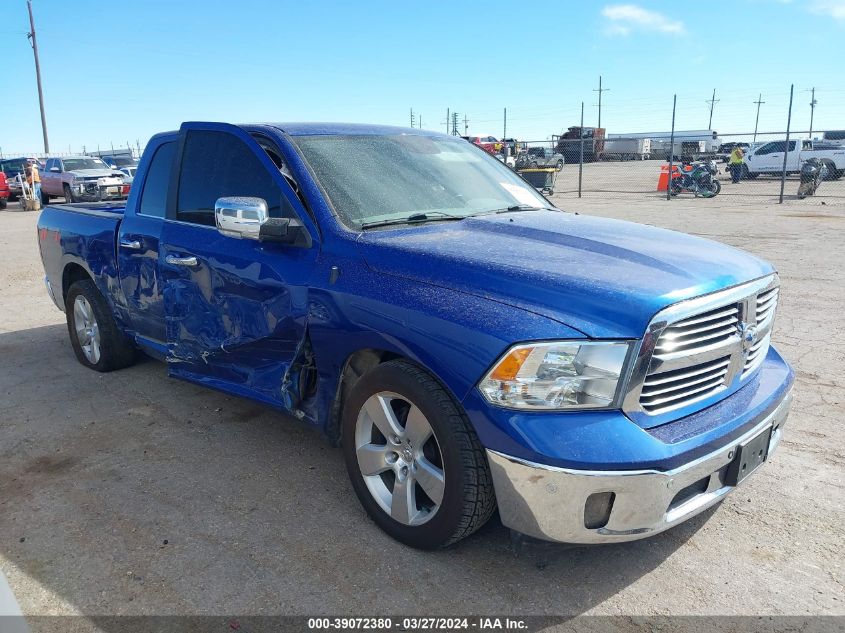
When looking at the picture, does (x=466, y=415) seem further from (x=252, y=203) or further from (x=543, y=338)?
(x=252, y=203)

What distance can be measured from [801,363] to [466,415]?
3774 millimetres

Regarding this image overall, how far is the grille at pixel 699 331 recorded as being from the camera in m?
2.46

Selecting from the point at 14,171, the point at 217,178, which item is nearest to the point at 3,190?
the point at 14,171

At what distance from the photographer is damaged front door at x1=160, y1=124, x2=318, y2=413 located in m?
3.33

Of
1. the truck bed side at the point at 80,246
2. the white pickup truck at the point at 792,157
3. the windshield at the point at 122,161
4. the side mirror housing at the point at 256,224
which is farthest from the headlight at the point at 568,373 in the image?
the windshield at the point at 122,161

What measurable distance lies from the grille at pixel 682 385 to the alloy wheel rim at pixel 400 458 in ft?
2.68

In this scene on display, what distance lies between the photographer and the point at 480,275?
2658mm

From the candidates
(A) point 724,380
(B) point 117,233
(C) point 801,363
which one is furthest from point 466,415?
(C) point 801,363

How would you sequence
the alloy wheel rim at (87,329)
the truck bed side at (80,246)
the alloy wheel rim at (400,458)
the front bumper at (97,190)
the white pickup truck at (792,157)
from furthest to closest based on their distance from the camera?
1. the white pickup truck at (792,157)
2. the front bumper at (97,190)
3. the alloy wheel rim at (87,329)
4. the truck bed side at (80,246)
5. the alloy wheel rim at (400,458)

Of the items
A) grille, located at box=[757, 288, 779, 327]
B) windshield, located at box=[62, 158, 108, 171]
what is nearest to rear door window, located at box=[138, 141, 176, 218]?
grille, located at box=[757, 288, 779, 327]

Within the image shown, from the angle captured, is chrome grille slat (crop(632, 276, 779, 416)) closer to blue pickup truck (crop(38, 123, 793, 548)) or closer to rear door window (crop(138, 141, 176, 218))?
blue pickup truck (crop(38, 123, 793, 548))

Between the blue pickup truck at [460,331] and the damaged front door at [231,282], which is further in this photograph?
the damaged front door at [231,282]

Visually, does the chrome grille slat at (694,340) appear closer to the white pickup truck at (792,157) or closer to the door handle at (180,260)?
the door handle at (180,260)

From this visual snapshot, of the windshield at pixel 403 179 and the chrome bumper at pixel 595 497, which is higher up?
the windshield at pixel 403 179
